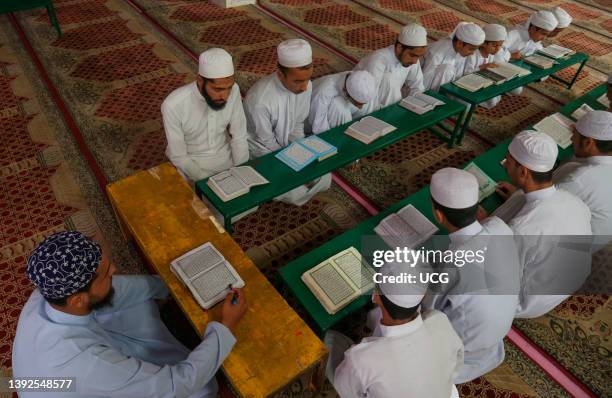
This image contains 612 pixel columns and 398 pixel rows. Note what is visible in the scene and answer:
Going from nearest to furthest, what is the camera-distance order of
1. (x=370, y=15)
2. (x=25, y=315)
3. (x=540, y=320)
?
(x=25, y=315)
(x=540, y=320)
(x=370, y=15)

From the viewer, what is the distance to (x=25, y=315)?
1490 mm

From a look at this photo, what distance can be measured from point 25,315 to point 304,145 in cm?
205

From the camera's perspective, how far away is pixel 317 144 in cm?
308

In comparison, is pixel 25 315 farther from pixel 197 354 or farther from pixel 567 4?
pixel 567 4

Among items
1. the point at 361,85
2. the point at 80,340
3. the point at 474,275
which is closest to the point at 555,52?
the point at 361,85

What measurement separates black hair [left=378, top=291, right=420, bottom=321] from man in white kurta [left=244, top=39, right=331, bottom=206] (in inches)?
68.3

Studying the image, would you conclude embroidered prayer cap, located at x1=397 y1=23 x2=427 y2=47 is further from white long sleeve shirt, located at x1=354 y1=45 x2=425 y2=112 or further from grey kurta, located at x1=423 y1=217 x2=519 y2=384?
grey kurta, located at x1=423 y1=217 x2=519 y2=384

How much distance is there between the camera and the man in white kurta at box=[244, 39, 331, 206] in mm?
3014

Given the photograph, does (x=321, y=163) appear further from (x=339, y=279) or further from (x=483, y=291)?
(x=483, y=291)

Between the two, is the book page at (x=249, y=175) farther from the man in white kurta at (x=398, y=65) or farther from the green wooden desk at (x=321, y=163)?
the man in white kurta at (x=398, y=65)

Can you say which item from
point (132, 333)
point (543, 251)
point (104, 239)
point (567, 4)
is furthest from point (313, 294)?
point (567, 4)

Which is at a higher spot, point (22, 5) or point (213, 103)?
point (213, 103)

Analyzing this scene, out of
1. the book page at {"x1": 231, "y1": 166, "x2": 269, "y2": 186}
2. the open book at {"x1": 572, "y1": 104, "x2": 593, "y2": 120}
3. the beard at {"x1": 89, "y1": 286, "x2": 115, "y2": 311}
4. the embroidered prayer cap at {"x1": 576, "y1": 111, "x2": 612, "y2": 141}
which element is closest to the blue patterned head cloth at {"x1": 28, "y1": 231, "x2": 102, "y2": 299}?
the beard at {"x1": 89, "y1": 286, "x2": 115, "y2": 311}

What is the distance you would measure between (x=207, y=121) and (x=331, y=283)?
4.90 feet
